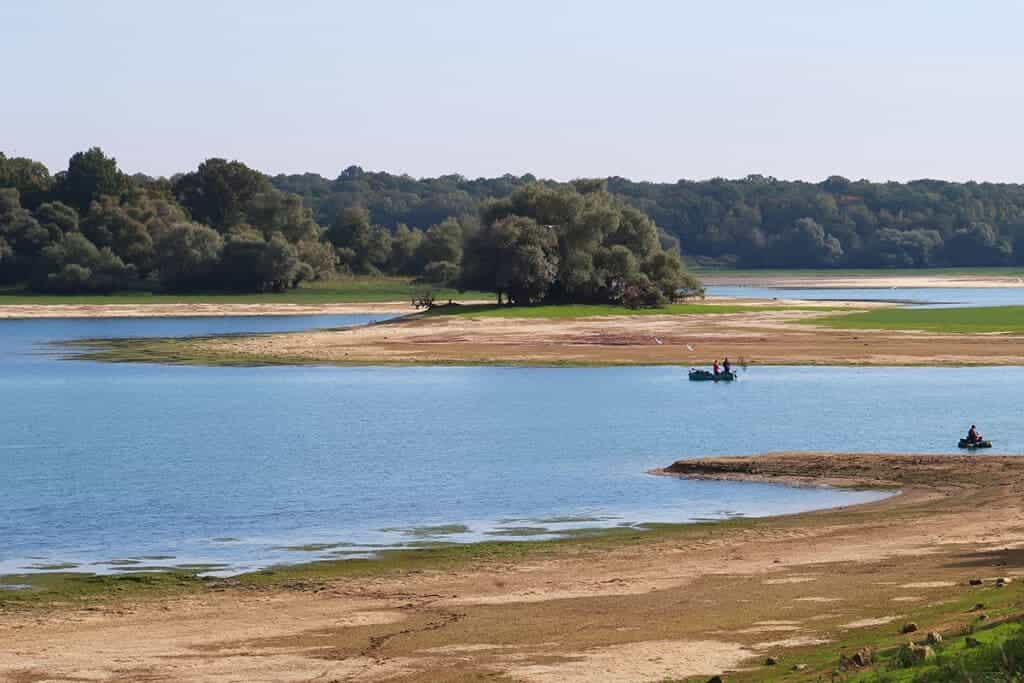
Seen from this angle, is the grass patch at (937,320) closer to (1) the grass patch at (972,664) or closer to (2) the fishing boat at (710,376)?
(2) the fishing boat at (710,376)

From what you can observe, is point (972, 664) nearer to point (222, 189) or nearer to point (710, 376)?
point (710, 376)

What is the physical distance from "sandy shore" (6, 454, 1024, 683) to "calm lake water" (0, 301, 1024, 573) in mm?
3732

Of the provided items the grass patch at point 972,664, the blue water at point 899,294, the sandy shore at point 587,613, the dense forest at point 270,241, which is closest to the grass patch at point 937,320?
the dense forest at point 270,241

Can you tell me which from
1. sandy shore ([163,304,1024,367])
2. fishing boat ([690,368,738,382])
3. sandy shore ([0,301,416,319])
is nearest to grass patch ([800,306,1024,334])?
sandy shore ([163,304,1024,367])

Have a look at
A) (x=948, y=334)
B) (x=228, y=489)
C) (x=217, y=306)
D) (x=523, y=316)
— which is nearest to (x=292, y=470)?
(x=228, y=489)

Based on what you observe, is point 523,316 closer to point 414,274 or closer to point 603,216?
point 603,216

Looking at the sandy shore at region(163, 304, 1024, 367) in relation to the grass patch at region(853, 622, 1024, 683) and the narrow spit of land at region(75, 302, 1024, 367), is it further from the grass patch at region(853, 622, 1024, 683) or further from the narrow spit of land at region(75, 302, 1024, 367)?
the grass patch at region(853, 622, 1024, 683)

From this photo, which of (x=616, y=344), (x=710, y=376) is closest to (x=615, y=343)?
(x=616, y=344)

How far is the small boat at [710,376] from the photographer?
74.1 metres

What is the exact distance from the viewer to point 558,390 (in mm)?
73062

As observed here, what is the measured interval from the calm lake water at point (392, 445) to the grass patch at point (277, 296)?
60617 millimetres

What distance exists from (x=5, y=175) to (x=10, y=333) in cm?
6475

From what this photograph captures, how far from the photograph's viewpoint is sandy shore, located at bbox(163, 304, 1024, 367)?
85.9 m

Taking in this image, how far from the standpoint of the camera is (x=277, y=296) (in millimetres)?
154375
